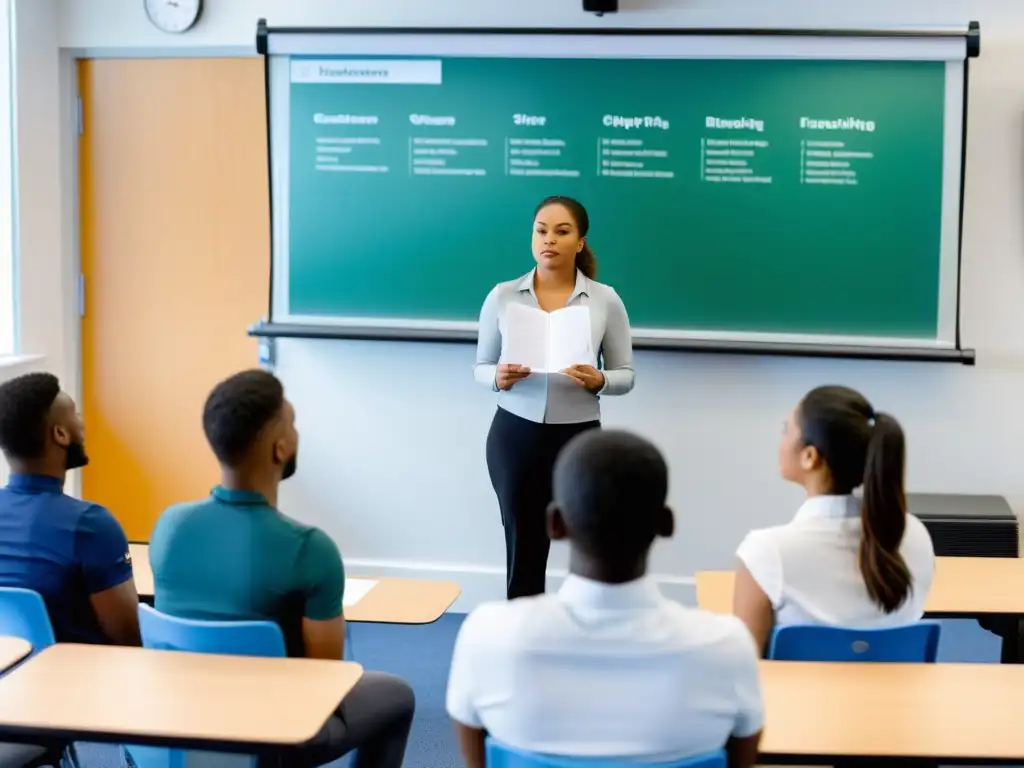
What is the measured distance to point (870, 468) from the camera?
2111 mm

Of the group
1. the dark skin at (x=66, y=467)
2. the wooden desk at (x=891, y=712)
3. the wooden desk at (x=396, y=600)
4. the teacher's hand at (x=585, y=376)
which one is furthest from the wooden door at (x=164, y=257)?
the wooden desk at (x=891, y=712)

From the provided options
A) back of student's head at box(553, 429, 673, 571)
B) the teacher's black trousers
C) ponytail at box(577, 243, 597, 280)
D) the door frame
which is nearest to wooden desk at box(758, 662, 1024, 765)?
back of student's head at box(553, 429, 673, 571)

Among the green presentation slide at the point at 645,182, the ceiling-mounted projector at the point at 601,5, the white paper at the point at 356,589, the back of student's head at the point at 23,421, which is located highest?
the ceiling-mounted projector at the point at 601,5

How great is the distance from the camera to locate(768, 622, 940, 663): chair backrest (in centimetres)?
203

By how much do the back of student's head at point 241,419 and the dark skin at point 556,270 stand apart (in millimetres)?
1267

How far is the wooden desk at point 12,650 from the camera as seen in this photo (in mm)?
2014

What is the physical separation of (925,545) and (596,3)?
2.80m

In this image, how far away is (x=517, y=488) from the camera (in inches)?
140

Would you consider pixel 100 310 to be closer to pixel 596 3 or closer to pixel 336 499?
pixel 336 499

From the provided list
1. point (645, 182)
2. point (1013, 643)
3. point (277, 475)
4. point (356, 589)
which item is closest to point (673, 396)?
point (645, 182)

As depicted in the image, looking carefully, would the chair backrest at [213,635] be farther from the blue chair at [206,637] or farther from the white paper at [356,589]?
the white paper at [356,589]

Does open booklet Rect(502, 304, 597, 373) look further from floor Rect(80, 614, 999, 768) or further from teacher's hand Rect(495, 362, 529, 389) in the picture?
floor Rect(80, 614, 999, 768)

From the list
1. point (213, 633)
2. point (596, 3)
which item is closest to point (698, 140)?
point (596, 3)

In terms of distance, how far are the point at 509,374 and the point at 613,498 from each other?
1.91m
